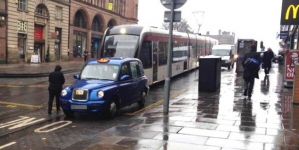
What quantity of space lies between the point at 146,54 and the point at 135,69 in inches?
201

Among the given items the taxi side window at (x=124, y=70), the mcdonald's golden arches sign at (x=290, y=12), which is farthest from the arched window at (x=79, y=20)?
the mcdonald's golden arches sign at (x=290, y=12)

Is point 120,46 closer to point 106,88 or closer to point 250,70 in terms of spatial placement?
point 250,70

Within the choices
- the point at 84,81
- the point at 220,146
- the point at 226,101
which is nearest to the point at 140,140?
the point at 220,146

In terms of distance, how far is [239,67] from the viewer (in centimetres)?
2592

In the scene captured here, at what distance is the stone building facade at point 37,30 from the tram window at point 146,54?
22802 millimetres

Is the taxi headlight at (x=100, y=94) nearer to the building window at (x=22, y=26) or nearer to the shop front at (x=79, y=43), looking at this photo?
the building window at (x=22, y=26)

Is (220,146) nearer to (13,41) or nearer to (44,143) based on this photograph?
(44,143)

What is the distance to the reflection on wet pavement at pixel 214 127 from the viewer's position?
22.5 ft

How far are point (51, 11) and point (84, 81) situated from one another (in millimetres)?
34169

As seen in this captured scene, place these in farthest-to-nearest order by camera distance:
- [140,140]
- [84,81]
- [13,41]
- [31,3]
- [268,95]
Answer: [31,3], [13,41], [268,95], [84,81], [140,140]

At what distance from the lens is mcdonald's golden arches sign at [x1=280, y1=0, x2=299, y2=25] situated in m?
10.3

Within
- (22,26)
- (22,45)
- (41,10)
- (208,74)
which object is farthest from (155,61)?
(41,10)

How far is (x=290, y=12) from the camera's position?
10.3 metres

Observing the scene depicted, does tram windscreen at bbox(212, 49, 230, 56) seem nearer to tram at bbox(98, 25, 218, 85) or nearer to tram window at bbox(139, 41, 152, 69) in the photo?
tram at bbox(98, 25, 218, 85)
